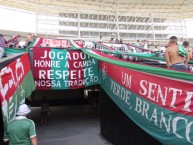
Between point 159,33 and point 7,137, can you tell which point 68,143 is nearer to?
point 7,137

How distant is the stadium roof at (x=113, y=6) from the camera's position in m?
40.1

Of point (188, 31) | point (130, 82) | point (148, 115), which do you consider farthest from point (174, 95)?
point (188, 31)

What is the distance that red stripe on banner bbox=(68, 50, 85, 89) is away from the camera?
387 inches

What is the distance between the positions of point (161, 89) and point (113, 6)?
41.5 m

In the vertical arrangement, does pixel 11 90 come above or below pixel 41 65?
below

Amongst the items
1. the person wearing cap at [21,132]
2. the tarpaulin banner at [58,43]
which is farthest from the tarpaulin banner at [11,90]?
the tarpaulin banner at [58,43]

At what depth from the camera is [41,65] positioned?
9.54 metres

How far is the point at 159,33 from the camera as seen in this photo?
1971 inches

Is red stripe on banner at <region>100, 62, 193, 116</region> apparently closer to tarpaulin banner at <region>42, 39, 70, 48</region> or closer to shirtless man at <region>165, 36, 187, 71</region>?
shirtless man at <region>165, 36, 187, 71</region>

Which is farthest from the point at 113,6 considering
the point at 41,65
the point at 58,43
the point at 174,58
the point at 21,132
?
the point at 21,132

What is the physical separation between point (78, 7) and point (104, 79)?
1397 inches

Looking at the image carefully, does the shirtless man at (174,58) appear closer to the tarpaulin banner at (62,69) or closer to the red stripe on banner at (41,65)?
the tarpaulin banner at (62,69)

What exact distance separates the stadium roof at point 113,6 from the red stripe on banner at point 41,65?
30.6 meters

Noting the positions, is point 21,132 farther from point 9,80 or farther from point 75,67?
point 75,67
